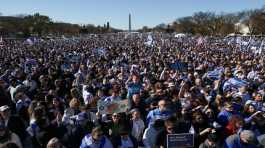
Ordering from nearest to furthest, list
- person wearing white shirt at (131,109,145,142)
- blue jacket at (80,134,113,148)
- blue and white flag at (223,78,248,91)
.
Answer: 1. blue jacket at (80,134,113,148)
2. person wearing white shirt at (131,109,145,142)
3. blue and white flag at (223,78,248,91)

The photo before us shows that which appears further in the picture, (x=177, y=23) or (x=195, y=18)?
(x=177, y=23)

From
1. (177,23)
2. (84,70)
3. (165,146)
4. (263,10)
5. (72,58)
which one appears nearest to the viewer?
(165,146)

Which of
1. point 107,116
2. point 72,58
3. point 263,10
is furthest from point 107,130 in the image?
point 263,10

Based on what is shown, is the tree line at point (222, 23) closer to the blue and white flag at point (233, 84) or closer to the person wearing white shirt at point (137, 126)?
the blue and white flag at point (233, 84)

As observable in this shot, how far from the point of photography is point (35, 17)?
12069 centimetres

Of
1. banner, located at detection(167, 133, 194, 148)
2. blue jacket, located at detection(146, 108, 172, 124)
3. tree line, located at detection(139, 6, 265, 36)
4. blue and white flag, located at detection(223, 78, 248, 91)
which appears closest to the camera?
banner, located at detection(167, 133, 194, 148)

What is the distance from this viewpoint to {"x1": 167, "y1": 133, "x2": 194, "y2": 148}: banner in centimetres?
727

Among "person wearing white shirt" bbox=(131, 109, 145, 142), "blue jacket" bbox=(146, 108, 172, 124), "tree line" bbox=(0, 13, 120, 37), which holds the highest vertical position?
"blue jacket" bbox=(146, 108, 172, 124)

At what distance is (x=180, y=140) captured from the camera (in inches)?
289

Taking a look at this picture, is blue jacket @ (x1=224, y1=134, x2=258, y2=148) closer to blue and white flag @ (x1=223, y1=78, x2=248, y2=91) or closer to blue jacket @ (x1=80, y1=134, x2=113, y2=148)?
blue jacket @ (x1=80, y1=134, x2=113, y2=148)

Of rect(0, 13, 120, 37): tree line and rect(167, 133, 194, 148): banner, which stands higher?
rect(167, 133, 194, 148): banner

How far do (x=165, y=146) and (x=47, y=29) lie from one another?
11086cm

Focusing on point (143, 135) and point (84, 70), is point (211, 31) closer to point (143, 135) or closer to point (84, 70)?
point (84, 70)

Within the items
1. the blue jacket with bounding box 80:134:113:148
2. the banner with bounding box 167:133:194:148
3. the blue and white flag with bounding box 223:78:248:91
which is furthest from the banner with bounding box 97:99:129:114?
the blue and white flag with bounding box 223:78:248:91
